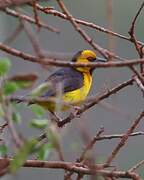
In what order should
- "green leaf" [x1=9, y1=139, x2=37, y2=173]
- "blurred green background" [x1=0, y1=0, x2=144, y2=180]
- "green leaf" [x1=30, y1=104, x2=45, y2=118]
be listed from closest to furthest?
"green leaf" [x1=9, y1=139, x2=37, y2=173]
"green leaf" [x1=30, y1=104, x2=45, y2=118]
"blurred green background" [x1=0, y1=0, x2=144, y2=180]

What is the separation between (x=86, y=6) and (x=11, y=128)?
4799mm

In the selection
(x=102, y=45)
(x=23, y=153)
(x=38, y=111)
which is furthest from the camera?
(x=102, y=45)

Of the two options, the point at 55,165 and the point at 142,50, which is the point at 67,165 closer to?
the point at 55,165

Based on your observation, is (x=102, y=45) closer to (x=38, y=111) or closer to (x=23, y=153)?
(x=38, y=111)

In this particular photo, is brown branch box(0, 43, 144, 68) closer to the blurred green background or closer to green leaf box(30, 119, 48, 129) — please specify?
green leaf box(30, 119, 48, 129)

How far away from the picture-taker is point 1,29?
5531 mm

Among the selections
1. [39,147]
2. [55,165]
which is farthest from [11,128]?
[55,165]

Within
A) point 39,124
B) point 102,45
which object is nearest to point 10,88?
point 39,124

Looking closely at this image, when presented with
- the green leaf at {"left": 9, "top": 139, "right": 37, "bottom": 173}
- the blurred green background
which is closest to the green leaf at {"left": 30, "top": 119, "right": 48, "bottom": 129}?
the green leaf at {"left": 9, "top": 139, "right": 37, "bottom": 173}

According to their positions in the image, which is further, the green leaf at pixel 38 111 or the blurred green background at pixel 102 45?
the blurred green background at pixel 102 45

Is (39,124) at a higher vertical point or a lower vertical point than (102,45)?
higher

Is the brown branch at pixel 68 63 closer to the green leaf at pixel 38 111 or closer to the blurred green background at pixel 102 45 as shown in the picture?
the green leaf at pixel 38 111

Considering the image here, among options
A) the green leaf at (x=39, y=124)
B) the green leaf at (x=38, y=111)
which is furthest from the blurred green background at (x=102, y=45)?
the green leaf at (x=39, y=124)

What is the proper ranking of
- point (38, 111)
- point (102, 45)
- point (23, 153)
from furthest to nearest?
1. point (102, 45)
2. point (38, 111)
3. point (23, 153)
